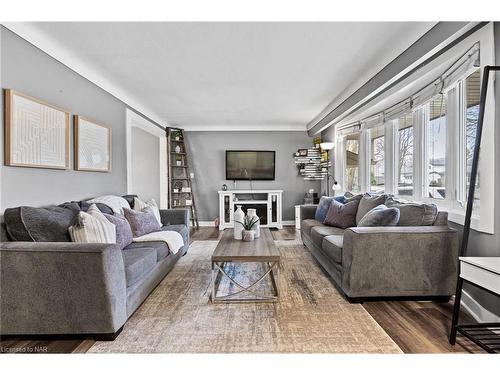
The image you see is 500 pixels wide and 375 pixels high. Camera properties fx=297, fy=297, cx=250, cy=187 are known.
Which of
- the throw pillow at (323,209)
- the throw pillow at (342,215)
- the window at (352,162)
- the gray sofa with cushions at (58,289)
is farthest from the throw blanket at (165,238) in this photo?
the window at (352,162)

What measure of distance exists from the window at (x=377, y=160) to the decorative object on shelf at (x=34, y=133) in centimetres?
408

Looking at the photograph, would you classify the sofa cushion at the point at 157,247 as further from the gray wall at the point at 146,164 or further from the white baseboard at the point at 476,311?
the gray wall at the point at 146,164

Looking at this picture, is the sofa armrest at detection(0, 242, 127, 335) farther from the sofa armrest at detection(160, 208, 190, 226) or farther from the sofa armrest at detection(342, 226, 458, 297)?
the sofa armrest at detection(160, 208, 190, 226)

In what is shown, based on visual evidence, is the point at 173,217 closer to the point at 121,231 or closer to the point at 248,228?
the point at 121,231

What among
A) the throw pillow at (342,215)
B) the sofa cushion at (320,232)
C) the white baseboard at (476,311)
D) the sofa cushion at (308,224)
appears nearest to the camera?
the white baseboard at (476,311)

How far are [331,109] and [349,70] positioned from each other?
5.27 ft

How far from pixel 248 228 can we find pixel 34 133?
6.99ft

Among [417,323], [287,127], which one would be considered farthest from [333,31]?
[287,127]

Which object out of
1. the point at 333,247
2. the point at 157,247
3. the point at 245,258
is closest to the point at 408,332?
the point at 333,247

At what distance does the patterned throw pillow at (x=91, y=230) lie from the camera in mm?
2311

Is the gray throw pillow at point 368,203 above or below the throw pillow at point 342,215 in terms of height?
above

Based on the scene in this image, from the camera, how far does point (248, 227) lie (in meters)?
3.18

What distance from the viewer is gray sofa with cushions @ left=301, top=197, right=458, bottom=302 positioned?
2.50 metres
